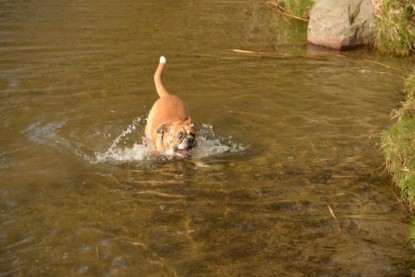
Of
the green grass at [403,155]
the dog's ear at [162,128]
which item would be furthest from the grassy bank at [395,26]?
the dog's ear at [162,128]

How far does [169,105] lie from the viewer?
24.7 ft

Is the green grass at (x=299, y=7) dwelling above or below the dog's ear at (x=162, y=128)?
above

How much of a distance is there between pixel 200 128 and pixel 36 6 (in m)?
→ 8.10

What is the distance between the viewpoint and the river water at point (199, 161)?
501 cm

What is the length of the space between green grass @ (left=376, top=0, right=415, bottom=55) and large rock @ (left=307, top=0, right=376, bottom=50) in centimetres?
34

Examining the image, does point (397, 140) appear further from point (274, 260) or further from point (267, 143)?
point (274, 260)

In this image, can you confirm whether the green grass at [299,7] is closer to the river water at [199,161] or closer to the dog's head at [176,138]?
the river water at [199,161]

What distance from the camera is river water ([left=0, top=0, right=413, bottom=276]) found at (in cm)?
501

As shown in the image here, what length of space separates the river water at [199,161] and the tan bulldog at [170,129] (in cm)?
14

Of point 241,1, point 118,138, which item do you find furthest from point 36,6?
point 118,138

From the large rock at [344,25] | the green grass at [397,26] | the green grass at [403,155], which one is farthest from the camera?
the large rock at [344,25]

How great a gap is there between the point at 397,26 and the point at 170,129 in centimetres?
628

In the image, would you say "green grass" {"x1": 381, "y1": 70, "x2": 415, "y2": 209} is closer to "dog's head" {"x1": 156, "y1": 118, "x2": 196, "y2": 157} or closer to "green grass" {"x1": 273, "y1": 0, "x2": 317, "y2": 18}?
"dog's head" {"x1": 156, "y1": 118, "x2": 196, "y2": 157}

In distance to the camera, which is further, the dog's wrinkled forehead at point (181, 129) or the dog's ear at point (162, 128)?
the dog's ear at point (162, 128)
